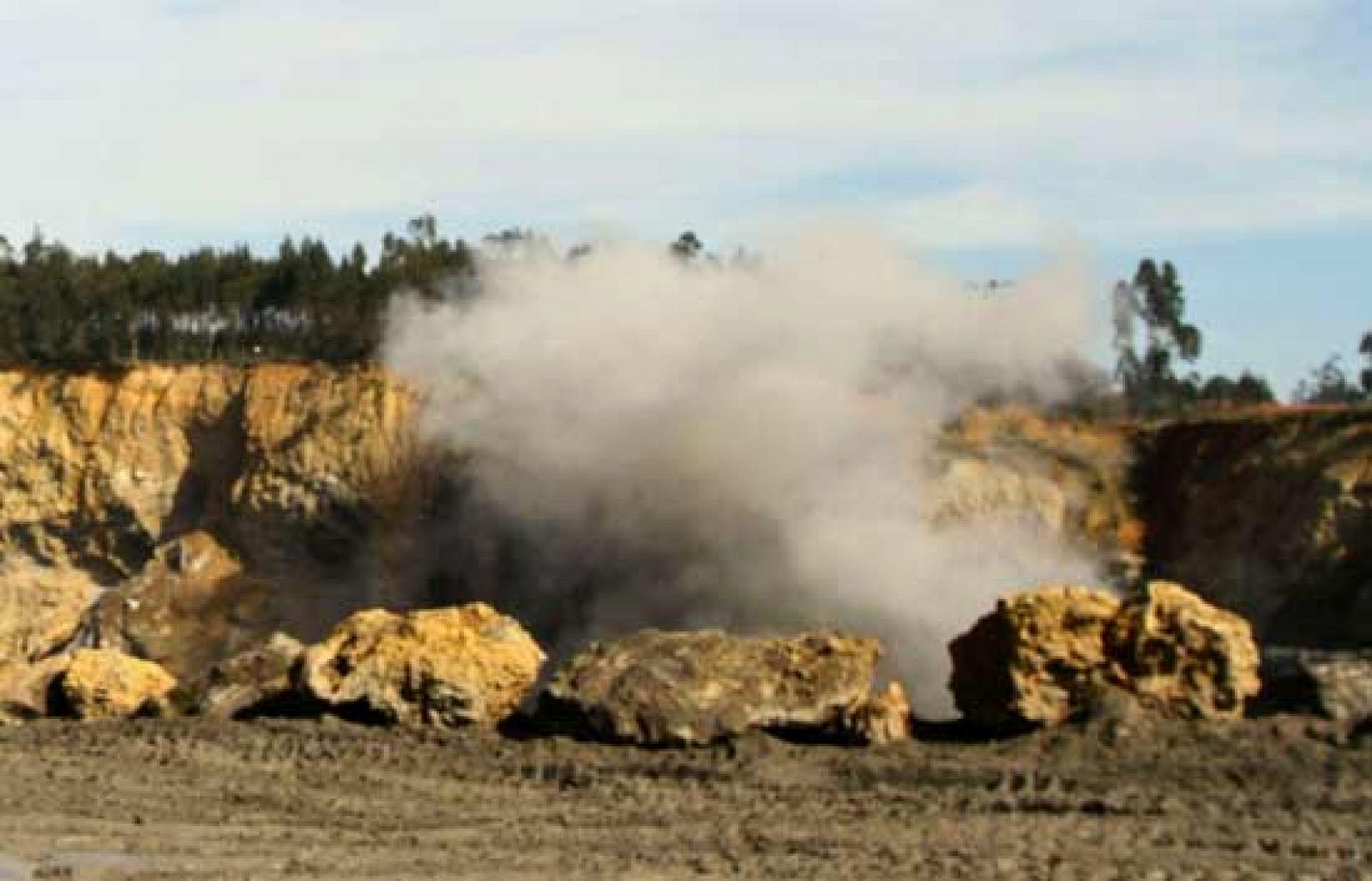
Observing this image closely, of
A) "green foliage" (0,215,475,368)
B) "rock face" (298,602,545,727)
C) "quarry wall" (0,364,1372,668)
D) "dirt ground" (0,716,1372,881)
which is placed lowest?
"dirt ground" (0,716,1372,881)

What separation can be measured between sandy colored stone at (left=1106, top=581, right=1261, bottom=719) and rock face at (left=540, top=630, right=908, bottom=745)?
273 cm

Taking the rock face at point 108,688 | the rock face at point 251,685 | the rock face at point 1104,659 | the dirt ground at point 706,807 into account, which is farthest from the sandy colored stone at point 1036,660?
the rock face at point 108,688

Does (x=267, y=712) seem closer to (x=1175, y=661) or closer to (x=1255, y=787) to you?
(x=1175, y=661)

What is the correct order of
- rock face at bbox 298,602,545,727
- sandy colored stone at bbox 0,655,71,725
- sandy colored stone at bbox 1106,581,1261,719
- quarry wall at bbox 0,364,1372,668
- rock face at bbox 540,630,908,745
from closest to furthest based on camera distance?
sandy colored stone at bbox 1106,581,1261,719
rock face at bbox 540,630,908,745
rock face at bbox 298,602,545,727
sandy colored stone at bbox 0,655,71,725
quarry wall at bbox 0,364,1372,668

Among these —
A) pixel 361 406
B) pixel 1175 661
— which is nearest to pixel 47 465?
pixel 361 406

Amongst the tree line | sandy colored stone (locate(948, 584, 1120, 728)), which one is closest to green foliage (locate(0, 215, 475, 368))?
the tree line

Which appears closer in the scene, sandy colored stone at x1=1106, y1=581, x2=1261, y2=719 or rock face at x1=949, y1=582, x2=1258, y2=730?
sandy colored stone at x1=1106, y1=581, x2=1261, y2=719

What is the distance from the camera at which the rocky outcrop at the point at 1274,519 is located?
36.8 m

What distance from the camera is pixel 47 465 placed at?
53.0 metres

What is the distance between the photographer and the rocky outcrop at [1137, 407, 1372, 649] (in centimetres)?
3675

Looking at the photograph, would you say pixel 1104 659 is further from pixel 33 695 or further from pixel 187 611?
pixel 187 611

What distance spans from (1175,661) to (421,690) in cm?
952

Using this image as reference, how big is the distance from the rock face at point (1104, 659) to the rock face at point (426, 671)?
6107mm

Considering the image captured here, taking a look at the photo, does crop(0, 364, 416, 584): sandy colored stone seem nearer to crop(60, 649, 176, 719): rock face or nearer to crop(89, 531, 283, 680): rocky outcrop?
crop(89, 531, 283, 680): rocky outcrop
